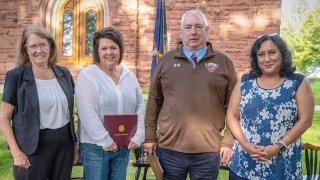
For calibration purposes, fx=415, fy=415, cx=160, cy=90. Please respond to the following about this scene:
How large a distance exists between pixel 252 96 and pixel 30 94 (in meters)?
1.58

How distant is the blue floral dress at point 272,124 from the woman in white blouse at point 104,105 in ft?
2.93

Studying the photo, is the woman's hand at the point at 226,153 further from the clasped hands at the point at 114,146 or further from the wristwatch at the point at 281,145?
the clasped hands at the point at 114,146

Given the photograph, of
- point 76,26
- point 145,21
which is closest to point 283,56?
point 145,21

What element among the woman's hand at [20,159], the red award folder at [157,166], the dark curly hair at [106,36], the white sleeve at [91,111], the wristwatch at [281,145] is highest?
the dark curly hair at [106,36]

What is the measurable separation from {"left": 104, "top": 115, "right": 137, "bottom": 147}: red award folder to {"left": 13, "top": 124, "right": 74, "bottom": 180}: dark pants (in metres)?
0.32

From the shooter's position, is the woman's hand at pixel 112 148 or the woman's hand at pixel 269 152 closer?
the woman's hand at pixel 269 152

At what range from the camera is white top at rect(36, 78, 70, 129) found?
3018 millimetres

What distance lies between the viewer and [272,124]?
286cm

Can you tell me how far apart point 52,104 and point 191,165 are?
1165 mm

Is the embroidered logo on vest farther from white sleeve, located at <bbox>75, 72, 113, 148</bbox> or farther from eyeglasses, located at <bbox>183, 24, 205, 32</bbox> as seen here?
white sleeve, located at <bbox>75, 72, 113, 148</bbox>

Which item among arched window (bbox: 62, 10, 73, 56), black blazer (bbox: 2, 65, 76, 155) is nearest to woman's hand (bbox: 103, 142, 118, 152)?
black blazer (bbox: 2, 65, 76, 155)

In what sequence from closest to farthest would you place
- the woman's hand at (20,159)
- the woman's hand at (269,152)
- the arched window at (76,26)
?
the woman's hand at (269,152) < the woman's hand at (20,159) < the arched window at (76,26)

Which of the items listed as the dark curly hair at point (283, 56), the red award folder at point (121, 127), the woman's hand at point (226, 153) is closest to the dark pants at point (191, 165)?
the woman's hand at point (226, 153)

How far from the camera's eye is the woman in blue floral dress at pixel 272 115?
9.29 feet
